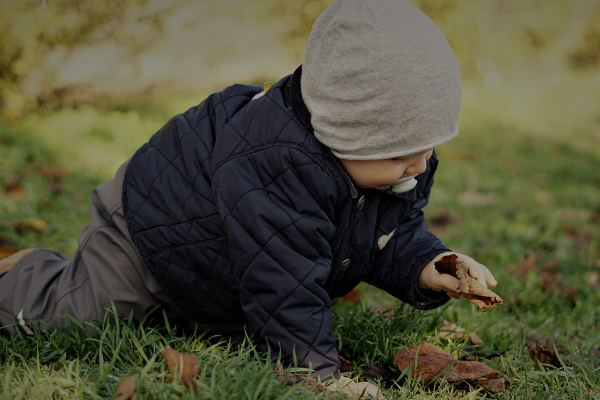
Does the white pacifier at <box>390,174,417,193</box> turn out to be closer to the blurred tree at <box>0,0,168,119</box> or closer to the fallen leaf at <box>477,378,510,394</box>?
the fallen leaf at <box>477,378,510,394</box>

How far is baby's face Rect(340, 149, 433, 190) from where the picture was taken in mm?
1890

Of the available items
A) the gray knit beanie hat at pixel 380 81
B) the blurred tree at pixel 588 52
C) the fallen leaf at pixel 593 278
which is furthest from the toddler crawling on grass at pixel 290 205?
the blurred tree at pixel 588 52

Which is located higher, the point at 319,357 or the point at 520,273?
the point at 319,357

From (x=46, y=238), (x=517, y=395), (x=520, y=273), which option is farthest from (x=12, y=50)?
(x=517, y=395)

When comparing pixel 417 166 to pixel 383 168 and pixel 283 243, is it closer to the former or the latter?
pixel 383 168

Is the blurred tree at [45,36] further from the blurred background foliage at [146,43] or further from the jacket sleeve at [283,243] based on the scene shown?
the jacket sleeve at [283,243]

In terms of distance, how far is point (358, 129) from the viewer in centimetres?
179

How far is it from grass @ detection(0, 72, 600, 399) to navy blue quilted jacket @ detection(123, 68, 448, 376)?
162mm

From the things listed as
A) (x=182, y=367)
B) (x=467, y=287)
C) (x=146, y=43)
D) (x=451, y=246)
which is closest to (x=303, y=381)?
(x=182, y=367)

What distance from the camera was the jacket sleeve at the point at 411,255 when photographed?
89.0 inches

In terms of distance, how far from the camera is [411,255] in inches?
91.8

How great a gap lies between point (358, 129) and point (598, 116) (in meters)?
7.18

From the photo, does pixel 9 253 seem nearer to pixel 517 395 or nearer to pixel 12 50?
pixel 517 395

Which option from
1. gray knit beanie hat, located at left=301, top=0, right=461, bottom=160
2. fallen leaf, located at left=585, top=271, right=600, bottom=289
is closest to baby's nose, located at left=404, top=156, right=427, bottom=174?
gray knit beanie hat, located at left=301, top=0, right=461, bottom=160
